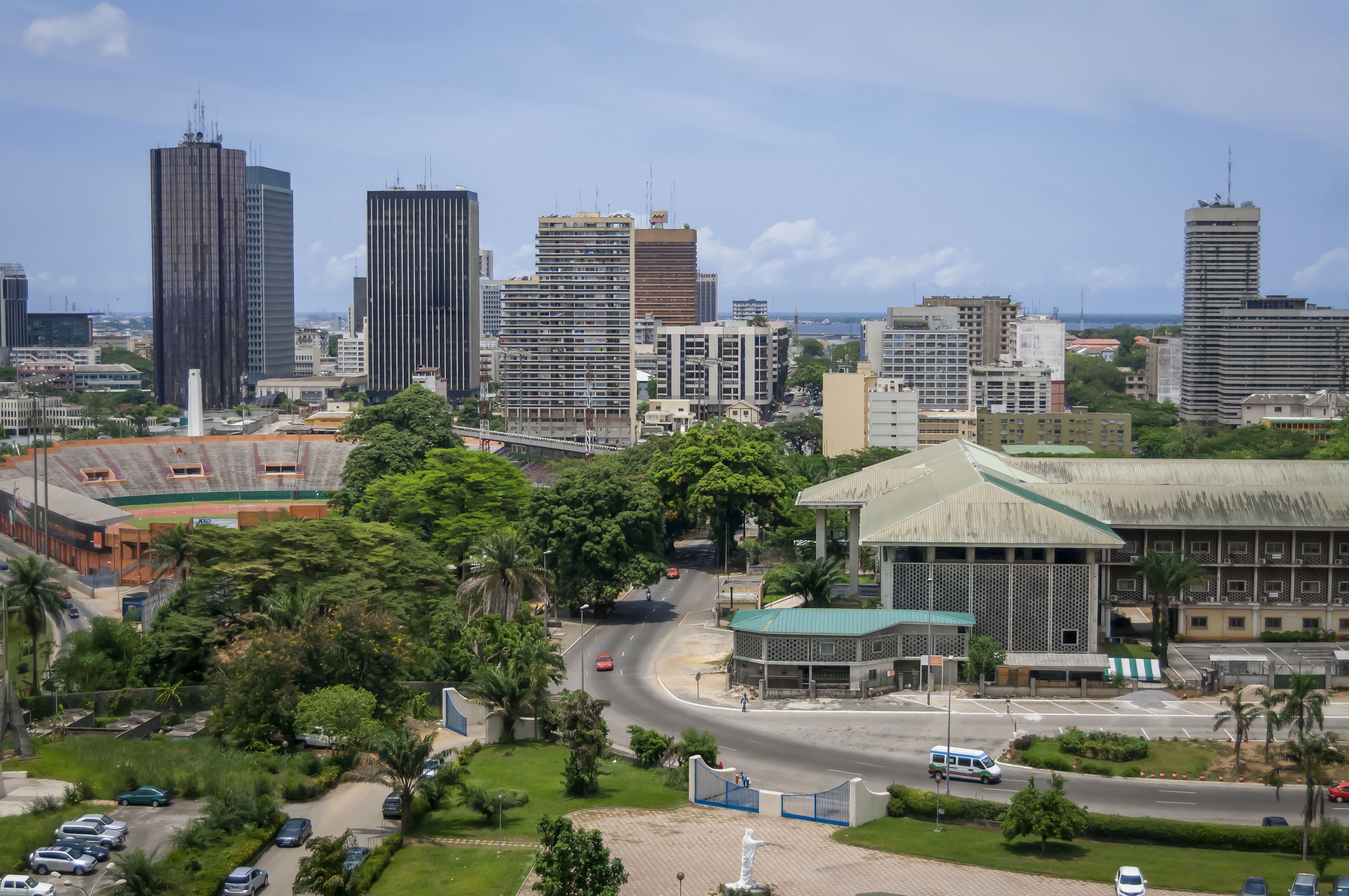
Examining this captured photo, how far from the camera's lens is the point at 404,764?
4478 centimetres

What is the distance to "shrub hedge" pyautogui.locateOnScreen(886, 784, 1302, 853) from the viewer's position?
43250 mm

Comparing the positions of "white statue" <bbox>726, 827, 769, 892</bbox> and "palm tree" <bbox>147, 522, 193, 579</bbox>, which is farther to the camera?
"palm tree" <bbox>147, 522, 193, 579</bbox>

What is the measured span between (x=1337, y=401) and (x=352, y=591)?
147m

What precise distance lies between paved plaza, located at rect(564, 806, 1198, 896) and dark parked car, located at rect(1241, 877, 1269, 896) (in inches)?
78.7

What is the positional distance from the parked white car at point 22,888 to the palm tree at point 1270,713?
127 ft

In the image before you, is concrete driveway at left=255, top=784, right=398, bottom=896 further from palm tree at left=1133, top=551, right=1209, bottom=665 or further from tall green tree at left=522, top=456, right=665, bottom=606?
palm tree at left=1133, top=551, right=1209, bottom=665

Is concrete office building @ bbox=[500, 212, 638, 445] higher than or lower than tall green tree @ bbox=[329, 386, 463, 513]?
higher

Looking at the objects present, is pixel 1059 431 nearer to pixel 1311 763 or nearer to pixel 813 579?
pixel 813 579

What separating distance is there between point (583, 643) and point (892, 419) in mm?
84497

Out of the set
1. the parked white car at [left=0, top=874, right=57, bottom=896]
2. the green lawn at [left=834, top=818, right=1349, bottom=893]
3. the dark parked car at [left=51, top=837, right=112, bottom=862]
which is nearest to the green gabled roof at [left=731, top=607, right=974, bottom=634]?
the green lawn at [left=834, top=818, right=1349, bottom=893]

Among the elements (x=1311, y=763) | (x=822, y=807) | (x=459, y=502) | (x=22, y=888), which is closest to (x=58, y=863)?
(x=22, y=888)

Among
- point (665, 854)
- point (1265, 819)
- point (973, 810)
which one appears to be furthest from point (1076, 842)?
Result: point (665, 854)

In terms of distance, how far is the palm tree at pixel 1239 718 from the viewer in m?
51.2

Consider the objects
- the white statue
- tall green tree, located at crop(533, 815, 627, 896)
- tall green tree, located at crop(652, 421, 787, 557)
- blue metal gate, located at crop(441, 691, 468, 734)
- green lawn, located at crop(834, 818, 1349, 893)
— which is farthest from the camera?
tall green tree, located at crop(652, 421, 787, 557)
